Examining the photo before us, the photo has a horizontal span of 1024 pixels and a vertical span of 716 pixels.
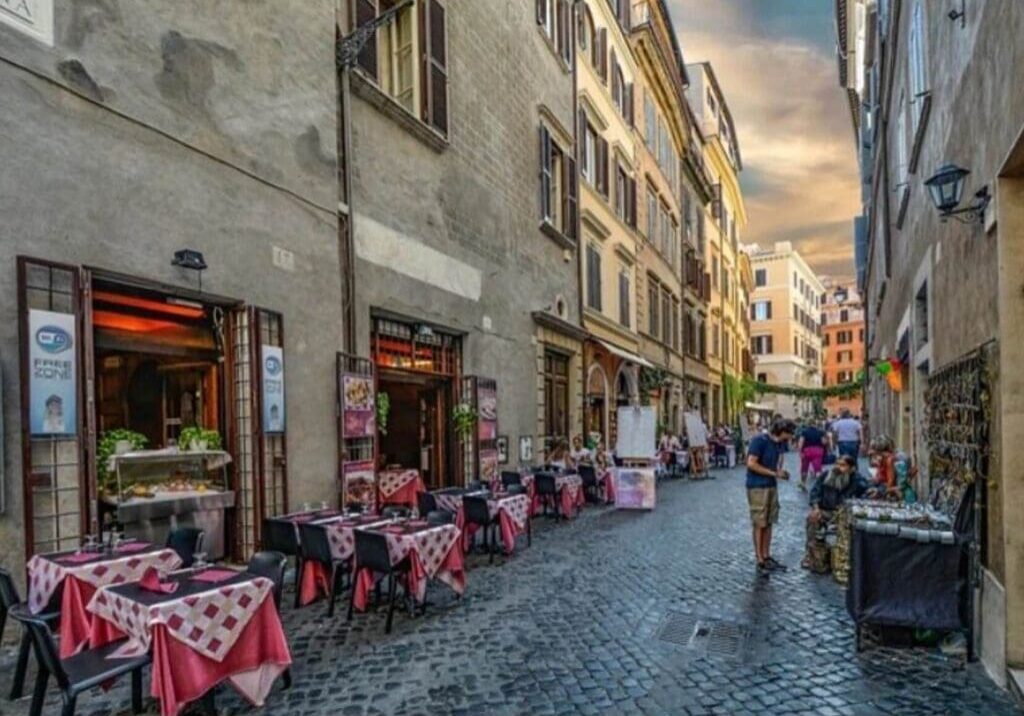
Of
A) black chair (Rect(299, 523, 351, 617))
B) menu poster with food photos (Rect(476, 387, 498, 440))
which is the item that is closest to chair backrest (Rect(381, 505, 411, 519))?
black chair (Rect(299, 523, 351, 617))

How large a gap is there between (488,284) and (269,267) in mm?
5821

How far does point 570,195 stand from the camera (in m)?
17.7

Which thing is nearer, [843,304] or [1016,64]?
[1016,64]

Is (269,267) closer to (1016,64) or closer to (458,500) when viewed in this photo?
(458,500)

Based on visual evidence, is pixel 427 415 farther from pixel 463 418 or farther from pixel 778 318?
pixel 778 318

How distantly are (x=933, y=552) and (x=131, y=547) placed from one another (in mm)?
5907

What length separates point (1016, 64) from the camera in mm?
4035

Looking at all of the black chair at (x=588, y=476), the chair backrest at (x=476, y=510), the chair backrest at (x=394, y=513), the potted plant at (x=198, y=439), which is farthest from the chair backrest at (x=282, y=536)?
the black chair at (x=588, y=476)

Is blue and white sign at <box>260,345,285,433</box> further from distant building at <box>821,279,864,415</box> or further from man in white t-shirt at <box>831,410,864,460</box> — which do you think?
distant building at <box>821,279,864,415</box>

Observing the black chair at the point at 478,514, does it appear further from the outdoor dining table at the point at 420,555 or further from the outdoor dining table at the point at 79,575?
the outdoor dining table at the point at 79,575

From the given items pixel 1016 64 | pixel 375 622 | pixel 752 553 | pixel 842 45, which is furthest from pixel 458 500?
pixel 842 45

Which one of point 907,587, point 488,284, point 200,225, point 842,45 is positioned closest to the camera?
point 907,587

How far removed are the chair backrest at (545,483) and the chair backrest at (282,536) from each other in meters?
5.76

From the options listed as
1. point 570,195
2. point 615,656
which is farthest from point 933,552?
point 570,195
